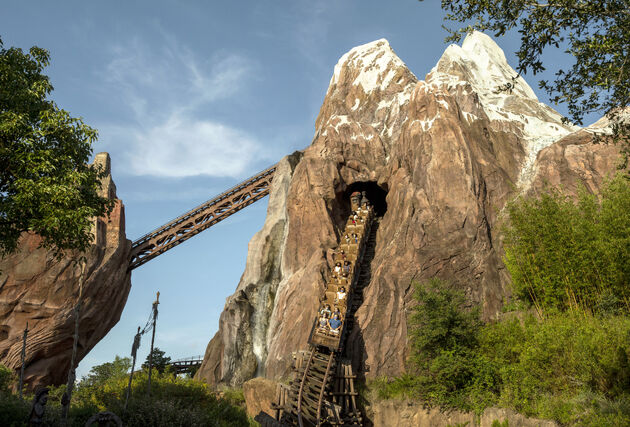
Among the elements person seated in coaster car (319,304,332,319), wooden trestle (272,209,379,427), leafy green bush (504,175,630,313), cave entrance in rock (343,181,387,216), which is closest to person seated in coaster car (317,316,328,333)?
person seated in coaster car (319,304,332,319)

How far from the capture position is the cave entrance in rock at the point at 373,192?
31692 mm

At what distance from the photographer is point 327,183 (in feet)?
97.5

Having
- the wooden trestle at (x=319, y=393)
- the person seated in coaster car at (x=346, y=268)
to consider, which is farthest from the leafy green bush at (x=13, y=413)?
the person seated in coaster car at (x=346, y=268)

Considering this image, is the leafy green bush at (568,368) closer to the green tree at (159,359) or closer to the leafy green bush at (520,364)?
the leafy green bush at (520,364)

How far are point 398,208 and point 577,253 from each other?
39.6 ft

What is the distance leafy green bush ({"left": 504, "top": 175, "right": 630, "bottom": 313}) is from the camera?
14234 millimetres

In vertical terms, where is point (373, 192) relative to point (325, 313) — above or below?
above

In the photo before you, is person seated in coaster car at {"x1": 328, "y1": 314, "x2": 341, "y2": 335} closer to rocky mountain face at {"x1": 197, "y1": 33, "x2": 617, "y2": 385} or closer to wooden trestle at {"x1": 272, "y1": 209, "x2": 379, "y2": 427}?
wooden trestle at {"x1": 272, "y1": 209, "x2": 379, "y2": 427}

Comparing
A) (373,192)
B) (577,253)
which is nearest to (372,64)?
(373,192)

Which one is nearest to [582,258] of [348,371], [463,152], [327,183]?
[348,371]

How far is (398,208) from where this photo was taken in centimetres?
2630

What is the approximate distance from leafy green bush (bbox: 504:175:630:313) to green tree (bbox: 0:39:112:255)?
1507 cm

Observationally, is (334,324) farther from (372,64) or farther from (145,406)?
(372,64)

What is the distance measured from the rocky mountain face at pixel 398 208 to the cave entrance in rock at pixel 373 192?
11 cm
